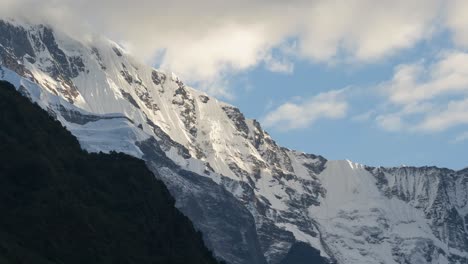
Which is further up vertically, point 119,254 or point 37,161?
point 37,161

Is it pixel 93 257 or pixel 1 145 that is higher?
pixel 1 145

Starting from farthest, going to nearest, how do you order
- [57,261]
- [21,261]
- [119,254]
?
1. [119,254]
2. [57,261]
3. [21,261]

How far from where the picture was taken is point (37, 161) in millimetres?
197250

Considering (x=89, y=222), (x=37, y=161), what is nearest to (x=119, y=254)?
(x=89, y=222)

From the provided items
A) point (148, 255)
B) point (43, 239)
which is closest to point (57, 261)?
point (43, 239)

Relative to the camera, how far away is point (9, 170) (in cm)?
19488

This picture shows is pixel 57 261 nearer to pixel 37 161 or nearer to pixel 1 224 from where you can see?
pixel 1 224

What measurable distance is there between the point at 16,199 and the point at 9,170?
7.21 m

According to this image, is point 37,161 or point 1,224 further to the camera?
point 37,161

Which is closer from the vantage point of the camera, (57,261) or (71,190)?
(57,261)

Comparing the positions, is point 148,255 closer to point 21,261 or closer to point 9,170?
point 9,170

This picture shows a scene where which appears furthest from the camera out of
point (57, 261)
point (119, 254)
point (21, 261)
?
point (119, 254)

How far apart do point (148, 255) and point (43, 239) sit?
2040 centimetres

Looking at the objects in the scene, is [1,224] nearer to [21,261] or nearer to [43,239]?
[43,239]
